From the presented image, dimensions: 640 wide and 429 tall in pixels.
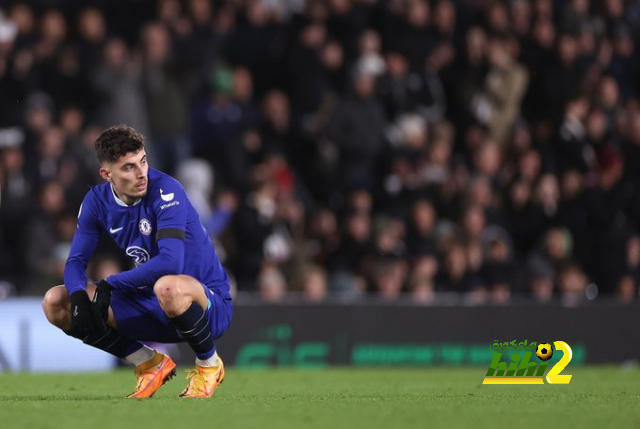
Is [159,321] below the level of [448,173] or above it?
above

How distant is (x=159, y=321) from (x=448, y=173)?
8.44 meters

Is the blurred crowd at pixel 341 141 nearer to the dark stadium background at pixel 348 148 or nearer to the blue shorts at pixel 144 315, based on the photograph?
the dark stadium background at pixel 348 148

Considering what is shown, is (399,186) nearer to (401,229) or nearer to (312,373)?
(401,229)

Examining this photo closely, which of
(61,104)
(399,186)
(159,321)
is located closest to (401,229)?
(399,186)

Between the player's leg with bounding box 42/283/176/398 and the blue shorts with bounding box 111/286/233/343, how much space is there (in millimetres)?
56

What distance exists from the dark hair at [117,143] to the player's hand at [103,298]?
796mm

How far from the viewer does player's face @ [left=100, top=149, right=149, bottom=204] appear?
7844 mm

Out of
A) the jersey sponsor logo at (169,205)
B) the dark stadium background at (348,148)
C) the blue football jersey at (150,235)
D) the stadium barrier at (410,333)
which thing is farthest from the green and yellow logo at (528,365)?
the dark stadium background at (348,148)

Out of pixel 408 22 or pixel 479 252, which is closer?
pixel 479 252

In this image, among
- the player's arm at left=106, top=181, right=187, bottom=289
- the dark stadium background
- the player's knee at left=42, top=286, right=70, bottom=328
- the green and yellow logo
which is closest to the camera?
the player's arm at left=106, top=181, right=187, bottom=289

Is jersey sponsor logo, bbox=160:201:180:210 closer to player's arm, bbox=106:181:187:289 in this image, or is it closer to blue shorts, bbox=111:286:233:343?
player's arm, bbox=106:181:187:289

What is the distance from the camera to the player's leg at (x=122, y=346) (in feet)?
26.4

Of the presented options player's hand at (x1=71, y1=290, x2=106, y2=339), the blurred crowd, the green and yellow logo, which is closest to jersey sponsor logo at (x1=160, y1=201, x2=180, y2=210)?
player's hand at (x1=71, y1=290, x2=106, y2=339)

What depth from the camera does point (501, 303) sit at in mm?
14406
